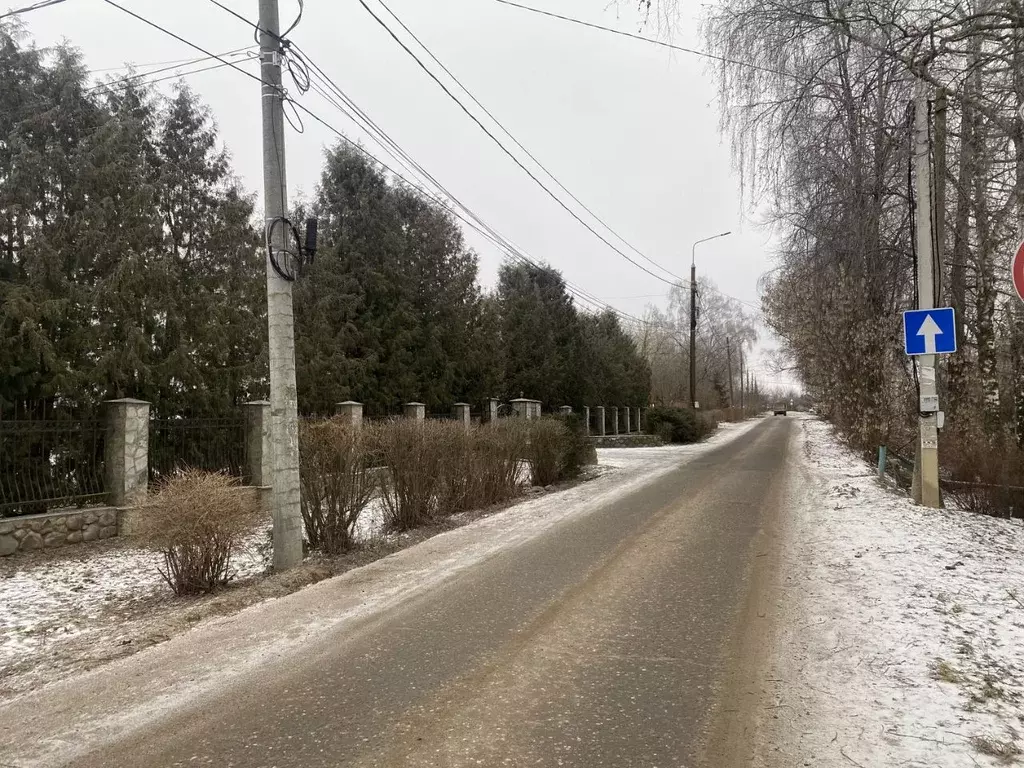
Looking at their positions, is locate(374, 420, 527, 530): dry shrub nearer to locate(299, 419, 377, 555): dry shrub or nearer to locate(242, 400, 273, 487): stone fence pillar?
locate(299, 419, 377, 555): dry shrub

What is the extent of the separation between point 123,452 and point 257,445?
237 centimetres

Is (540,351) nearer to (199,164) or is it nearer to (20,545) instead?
(199,164)

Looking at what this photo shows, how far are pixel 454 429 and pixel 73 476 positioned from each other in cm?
504

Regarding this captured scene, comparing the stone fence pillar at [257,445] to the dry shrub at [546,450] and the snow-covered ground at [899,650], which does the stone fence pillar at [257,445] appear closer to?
the dry shrub at [546,450]

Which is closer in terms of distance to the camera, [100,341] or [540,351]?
[100,341]

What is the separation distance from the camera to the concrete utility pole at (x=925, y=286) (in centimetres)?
921

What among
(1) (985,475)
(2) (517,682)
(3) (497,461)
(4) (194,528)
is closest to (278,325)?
(4) (194,528)

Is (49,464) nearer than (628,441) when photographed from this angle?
Yes

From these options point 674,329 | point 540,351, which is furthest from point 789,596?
point 674,329

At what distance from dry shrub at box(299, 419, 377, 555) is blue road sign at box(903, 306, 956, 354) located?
7.39 metres

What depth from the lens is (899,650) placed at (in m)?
4.28

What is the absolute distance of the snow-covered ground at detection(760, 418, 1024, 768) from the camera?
3.15 meters

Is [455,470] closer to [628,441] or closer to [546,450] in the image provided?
[546,450]

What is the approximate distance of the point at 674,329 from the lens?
66.3m
